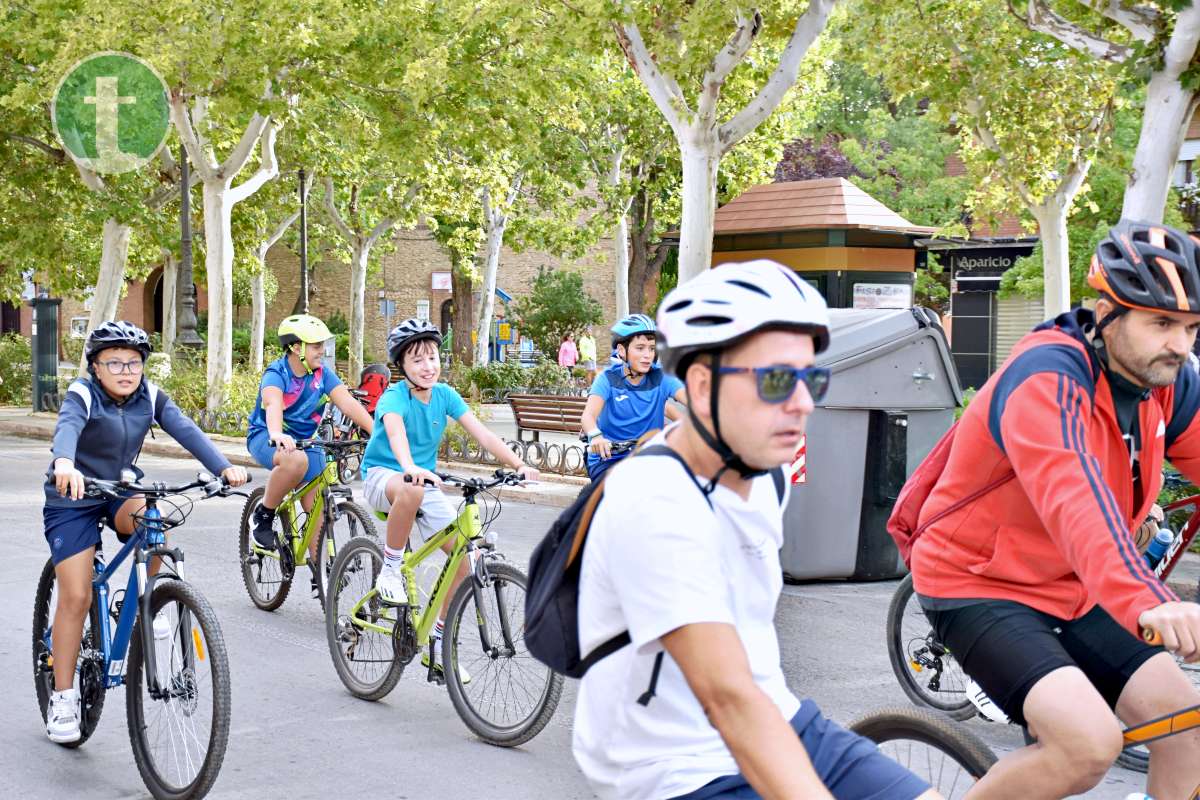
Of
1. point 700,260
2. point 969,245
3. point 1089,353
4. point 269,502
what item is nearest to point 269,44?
point 700,260

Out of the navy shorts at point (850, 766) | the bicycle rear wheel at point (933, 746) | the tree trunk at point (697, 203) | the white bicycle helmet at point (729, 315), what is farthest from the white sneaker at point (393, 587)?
the tree trunk at point (697, 203)

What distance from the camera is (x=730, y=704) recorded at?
2238 millimetres

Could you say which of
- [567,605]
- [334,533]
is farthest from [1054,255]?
[567,605]

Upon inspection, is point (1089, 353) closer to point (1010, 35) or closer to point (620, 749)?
point (620, 749)

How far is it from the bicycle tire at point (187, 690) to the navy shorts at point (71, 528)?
46cm

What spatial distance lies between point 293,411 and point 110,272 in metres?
20.1

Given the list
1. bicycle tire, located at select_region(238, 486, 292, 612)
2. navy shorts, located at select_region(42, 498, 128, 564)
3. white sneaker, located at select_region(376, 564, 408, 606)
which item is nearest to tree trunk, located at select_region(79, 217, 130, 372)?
bicycle tire, located at select_region(238, 486, 292, 612)

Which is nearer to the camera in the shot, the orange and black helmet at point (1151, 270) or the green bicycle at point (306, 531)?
the orange and black helmet at point (1151, 270)

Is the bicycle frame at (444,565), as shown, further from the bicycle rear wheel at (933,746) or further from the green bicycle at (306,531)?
the bicycle rear wheel at (933,746)

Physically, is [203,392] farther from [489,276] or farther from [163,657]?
[163,657]

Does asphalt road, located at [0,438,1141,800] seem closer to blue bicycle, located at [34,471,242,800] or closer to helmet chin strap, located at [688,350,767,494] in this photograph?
blue bicycle, located at [34,471,242,800]

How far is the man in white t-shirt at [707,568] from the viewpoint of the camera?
224 centimetres


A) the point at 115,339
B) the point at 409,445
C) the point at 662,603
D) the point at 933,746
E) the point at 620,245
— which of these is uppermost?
the point at 620,245

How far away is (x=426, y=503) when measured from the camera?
21.6ft
